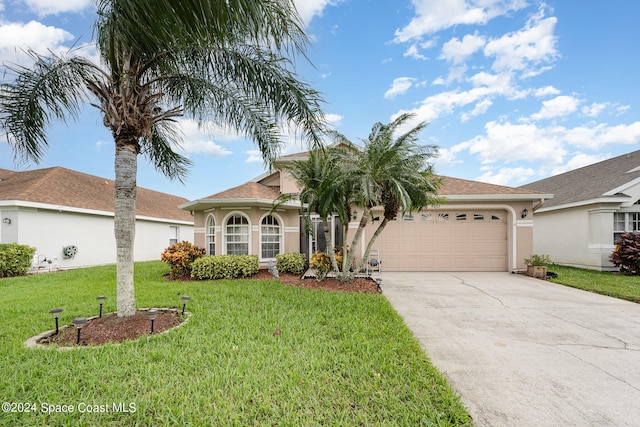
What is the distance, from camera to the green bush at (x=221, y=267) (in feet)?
30.1

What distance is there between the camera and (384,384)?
2.95m

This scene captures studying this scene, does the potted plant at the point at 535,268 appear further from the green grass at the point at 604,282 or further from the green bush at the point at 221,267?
the green bush at the point at 221,267

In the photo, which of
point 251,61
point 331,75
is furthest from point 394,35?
point 251,61

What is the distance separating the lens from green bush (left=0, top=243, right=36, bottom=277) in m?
10.0

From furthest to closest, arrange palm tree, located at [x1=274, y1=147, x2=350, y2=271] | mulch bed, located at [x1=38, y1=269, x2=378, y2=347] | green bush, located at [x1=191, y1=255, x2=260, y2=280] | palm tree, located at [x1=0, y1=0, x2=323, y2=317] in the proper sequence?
green bush, located at [x1=191, y1=255, x2=260, y2=280]
palm tree, located at [x1=274, y1=147, x2=350, y2=271]
mulch bed, located at [x1=38, y1=269, x2=378, y2=347]
palm tree, located at [x1=0, y1=0, x2=323, y2=317]

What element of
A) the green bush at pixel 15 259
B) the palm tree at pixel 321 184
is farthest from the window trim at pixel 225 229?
the green bush at pixel 15 259

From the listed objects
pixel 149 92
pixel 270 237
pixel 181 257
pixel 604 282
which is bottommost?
pixel 604 282

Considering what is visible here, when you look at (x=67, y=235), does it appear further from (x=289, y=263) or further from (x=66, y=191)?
(x=289, y=263)

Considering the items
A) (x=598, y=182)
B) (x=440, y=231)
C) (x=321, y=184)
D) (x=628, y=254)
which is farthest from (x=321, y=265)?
(x=598, y=182)

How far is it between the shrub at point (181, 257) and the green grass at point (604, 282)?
495 inches

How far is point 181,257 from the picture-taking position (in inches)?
376

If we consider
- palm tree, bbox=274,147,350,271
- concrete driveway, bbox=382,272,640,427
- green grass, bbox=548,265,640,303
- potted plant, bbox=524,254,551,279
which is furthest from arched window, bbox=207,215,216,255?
green grass, bbox=548,265,640,303

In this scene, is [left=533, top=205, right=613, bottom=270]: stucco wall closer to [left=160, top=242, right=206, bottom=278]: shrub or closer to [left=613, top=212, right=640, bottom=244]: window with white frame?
[left=613, top=212, right=640, bottom=244]: window with white frame

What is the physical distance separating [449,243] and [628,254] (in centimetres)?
618
